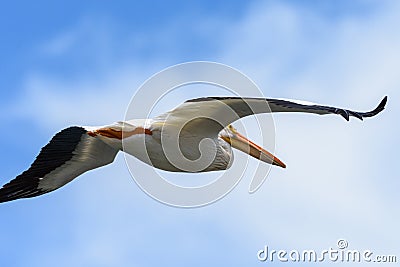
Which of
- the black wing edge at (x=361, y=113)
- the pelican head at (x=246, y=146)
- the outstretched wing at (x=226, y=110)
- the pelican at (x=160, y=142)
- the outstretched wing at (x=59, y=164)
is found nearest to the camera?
the black wing edge at (x=361, y=113)

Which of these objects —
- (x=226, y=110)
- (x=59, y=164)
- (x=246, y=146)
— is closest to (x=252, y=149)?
(x=246, y=146)

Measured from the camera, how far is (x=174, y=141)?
12.4 m

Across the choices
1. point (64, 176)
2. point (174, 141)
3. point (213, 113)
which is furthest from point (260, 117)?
point (64, 176)

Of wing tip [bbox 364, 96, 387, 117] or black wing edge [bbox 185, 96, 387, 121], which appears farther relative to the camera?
wing tip [bbox 364, 96, 387, 117]

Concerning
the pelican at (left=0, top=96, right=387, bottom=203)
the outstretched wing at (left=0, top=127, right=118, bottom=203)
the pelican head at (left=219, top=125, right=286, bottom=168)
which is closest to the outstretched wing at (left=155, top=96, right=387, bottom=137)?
the pelican at (left=0, top=96, right=387, bottom=203)

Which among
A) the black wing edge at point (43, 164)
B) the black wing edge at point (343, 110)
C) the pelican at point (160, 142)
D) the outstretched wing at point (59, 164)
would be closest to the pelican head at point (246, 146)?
the pelican at point (160, 142)

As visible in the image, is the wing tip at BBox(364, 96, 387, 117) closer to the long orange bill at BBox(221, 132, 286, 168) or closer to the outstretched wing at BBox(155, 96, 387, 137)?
the outstretched wing at BBox(155, 96, 387, 137)

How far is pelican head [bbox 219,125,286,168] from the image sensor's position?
43.7ft

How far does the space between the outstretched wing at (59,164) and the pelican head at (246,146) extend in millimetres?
1963

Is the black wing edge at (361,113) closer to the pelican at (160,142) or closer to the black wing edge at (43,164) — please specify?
the pelican at (160,142)

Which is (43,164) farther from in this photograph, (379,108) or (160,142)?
(379,108)

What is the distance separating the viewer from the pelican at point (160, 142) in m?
11.3

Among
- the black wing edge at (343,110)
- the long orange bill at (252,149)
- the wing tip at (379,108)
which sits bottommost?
the black wing edge at (343,110)

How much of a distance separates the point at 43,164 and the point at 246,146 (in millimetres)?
3313
